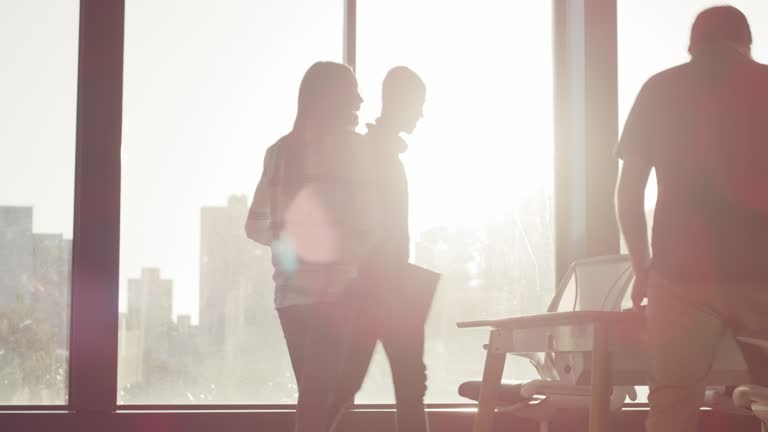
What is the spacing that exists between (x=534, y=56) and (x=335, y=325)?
116 inches

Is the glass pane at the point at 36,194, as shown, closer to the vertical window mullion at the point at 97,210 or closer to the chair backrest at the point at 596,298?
the vertical window mullion at the point at 97,210

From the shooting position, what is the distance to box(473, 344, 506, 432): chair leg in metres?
2.74

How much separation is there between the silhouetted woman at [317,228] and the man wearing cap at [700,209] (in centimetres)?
75

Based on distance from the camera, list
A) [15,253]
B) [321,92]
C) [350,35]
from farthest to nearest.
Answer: [350,35], [15,253], [321,92]

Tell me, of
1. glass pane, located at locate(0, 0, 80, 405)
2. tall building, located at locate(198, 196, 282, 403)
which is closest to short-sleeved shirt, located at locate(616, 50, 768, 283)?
tall building, located at locate(198, 196, 282, 403)

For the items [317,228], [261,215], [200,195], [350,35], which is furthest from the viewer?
[350,35]

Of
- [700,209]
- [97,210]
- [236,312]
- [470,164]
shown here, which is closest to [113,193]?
[97,210]

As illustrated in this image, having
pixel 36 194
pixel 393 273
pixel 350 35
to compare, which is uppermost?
pixel 350 35

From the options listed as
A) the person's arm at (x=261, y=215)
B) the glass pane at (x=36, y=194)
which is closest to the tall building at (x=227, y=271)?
the glass pane at (x=36, y=194)

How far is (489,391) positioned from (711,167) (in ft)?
3.16

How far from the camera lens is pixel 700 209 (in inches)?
86.5

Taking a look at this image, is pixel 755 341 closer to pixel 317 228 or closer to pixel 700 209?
pixel 700 209

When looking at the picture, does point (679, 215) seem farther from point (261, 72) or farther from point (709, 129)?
point (261, 72)

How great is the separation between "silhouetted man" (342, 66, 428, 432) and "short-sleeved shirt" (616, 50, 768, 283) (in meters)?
0.79
